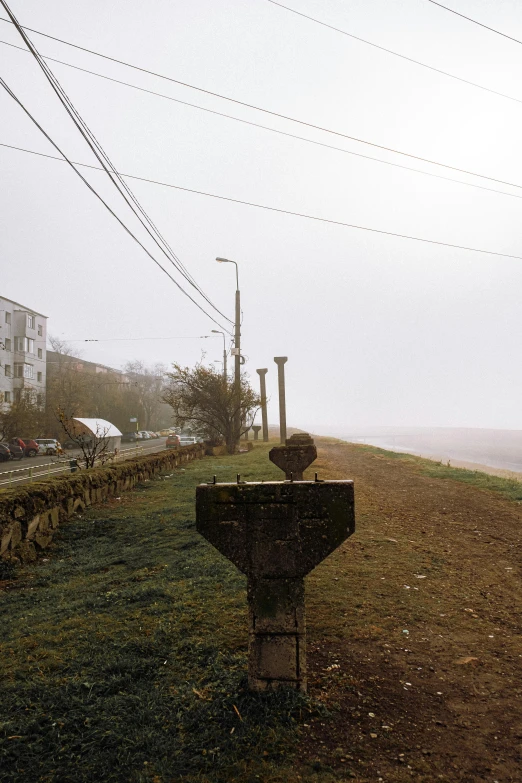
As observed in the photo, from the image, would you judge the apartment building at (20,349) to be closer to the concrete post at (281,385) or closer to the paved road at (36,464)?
the paved road at (36,464)

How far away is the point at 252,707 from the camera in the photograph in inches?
120

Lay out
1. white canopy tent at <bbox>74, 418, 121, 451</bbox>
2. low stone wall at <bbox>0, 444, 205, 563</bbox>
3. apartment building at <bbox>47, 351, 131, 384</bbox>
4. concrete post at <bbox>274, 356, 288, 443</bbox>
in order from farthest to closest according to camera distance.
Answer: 1. apartment building at <bbox>47, 351, 131, 384</bbox>
2. concrete post at <bbox>274, 356, 288, 443</bbox>
3. white canopy tent at <bbox>74, 418, 121, 451</bbox>
4. low stone wall at <bbox>0, 444, 205, 563</bbox>

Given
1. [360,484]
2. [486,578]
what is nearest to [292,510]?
[486,578]

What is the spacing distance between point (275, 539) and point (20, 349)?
49980mm

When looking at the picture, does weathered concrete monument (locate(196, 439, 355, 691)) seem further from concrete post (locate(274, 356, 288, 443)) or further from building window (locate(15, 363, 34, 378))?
building window (locate(15, 363, 34, 378))

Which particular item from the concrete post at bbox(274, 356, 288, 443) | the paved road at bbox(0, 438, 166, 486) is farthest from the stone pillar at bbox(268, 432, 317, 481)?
the concrete post at bbox(274, 356, 288, 443)

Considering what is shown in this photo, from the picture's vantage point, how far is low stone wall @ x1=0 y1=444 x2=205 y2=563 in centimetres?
705

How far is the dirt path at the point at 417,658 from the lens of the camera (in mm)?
2662

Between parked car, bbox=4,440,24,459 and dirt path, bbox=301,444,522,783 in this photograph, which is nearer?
dirt path, bbox=301,444,522,783

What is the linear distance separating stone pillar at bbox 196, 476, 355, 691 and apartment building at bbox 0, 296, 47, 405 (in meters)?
43.3

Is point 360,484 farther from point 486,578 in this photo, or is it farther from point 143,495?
point 486,578

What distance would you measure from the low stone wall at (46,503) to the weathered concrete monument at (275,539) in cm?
492

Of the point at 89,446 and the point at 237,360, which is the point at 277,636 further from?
the point at 237,360

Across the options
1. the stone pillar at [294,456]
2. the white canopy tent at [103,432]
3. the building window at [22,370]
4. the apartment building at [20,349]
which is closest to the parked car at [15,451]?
the white canopy tent at [103,432]
